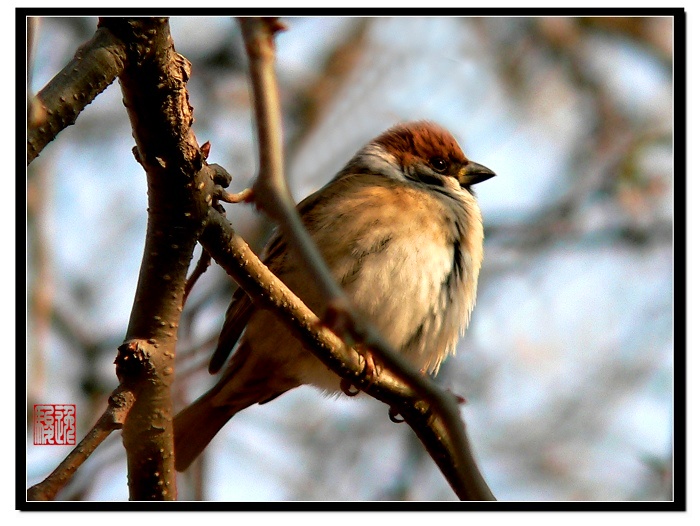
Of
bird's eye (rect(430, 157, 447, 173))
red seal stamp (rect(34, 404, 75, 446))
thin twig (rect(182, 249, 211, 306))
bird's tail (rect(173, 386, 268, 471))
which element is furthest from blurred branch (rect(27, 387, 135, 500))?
bird's eye (rect(430, 157, 447, 173))

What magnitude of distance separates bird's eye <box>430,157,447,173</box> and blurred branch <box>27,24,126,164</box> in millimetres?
2192

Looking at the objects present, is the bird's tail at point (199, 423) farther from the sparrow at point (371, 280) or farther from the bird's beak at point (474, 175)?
the bird's beak at point (474, 175)

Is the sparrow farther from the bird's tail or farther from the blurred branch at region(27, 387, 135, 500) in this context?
the blurred branch at region(27, 387, 135, 500)

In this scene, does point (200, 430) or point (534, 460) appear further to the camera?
point (534, 460)

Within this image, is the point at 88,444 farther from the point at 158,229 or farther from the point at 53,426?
the point at 53,426

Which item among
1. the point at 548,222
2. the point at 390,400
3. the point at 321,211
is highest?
the point at 548,222


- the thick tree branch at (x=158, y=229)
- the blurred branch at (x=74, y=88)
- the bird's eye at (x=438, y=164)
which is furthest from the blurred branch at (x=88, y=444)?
the bird's eye at (x=438, y=164)

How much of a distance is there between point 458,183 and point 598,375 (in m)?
1.35

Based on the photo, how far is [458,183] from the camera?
4.10m

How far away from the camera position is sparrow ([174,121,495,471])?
10.9 ft

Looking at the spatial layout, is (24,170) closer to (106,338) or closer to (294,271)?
(294,271)

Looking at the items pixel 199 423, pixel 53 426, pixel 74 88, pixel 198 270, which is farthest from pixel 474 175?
pixel 74 88

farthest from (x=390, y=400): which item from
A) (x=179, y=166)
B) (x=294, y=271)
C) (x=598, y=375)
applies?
(x=598, y=375)

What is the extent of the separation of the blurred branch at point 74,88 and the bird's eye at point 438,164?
86.3 inches
